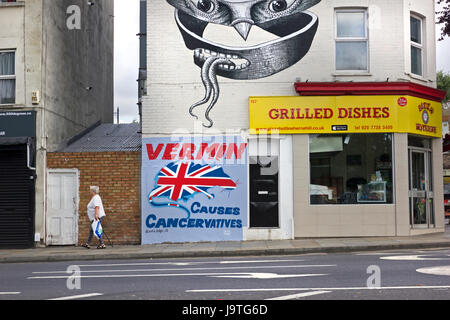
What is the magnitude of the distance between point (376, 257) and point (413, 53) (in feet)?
27.4

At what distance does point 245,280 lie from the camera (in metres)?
9.16

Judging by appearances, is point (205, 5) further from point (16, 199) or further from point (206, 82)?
point (16, 199)

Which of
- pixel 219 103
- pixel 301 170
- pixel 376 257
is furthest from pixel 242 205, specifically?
pixel 376 257

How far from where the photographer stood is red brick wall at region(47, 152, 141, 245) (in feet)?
55.9

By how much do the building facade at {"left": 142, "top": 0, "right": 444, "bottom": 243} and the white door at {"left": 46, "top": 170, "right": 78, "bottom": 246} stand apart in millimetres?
2293

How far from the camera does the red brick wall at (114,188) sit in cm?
1705

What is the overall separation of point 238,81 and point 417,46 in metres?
5.92

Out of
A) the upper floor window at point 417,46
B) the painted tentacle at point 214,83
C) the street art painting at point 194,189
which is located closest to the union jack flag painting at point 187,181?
the street art painting at point 194,189

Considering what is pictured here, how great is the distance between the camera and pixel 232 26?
1728 centimetres

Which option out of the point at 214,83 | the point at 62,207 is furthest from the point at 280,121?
the point at 62,207

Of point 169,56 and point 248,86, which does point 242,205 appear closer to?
point 248,86

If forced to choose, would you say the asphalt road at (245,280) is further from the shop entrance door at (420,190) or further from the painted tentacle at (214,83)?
the painted tentacle at (214,83)

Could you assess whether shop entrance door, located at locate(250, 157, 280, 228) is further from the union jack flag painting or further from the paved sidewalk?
the paved sidewalk

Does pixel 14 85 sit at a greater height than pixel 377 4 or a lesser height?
lesser
